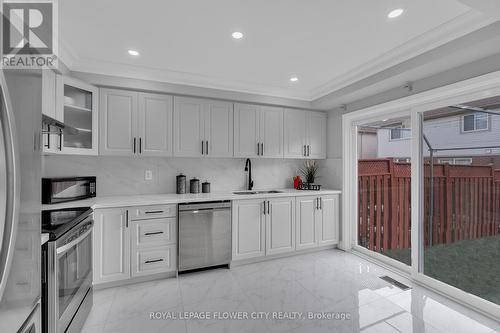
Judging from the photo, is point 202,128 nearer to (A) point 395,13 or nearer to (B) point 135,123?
(B) point 135,123

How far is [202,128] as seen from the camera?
11.0 feet

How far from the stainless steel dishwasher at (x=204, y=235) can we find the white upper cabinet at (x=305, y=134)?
1.52 metres

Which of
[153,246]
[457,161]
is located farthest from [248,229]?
[457,161]

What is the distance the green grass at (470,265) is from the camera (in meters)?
2.28

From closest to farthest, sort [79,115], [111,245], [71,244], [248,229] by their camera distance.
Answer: [71,244] < [111,245] < [79,115] < [248,229]

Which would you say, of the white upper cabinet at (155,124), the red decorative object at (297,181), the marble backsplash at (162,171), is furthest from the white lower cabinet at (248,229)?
the white upper cabinet at (155,124)

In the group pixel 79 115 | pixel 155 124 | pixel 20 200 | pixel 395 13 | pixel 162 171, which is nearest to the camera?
pixel 20 200

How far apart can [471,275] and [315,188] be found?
205 centimetres

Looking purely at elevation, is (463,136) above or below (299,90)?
below

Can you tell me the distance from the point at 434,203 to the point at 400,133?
976mm

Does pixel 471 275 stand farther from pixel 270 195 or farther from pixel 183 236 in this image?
pixel 183 236

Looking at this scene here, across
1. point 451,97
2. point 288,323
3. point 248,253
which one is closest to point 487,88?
point 451,97

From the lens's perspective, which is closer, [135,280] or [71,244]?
[71,244]

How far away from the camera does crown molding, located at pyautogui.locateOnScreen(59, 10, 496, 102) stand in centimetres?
199
